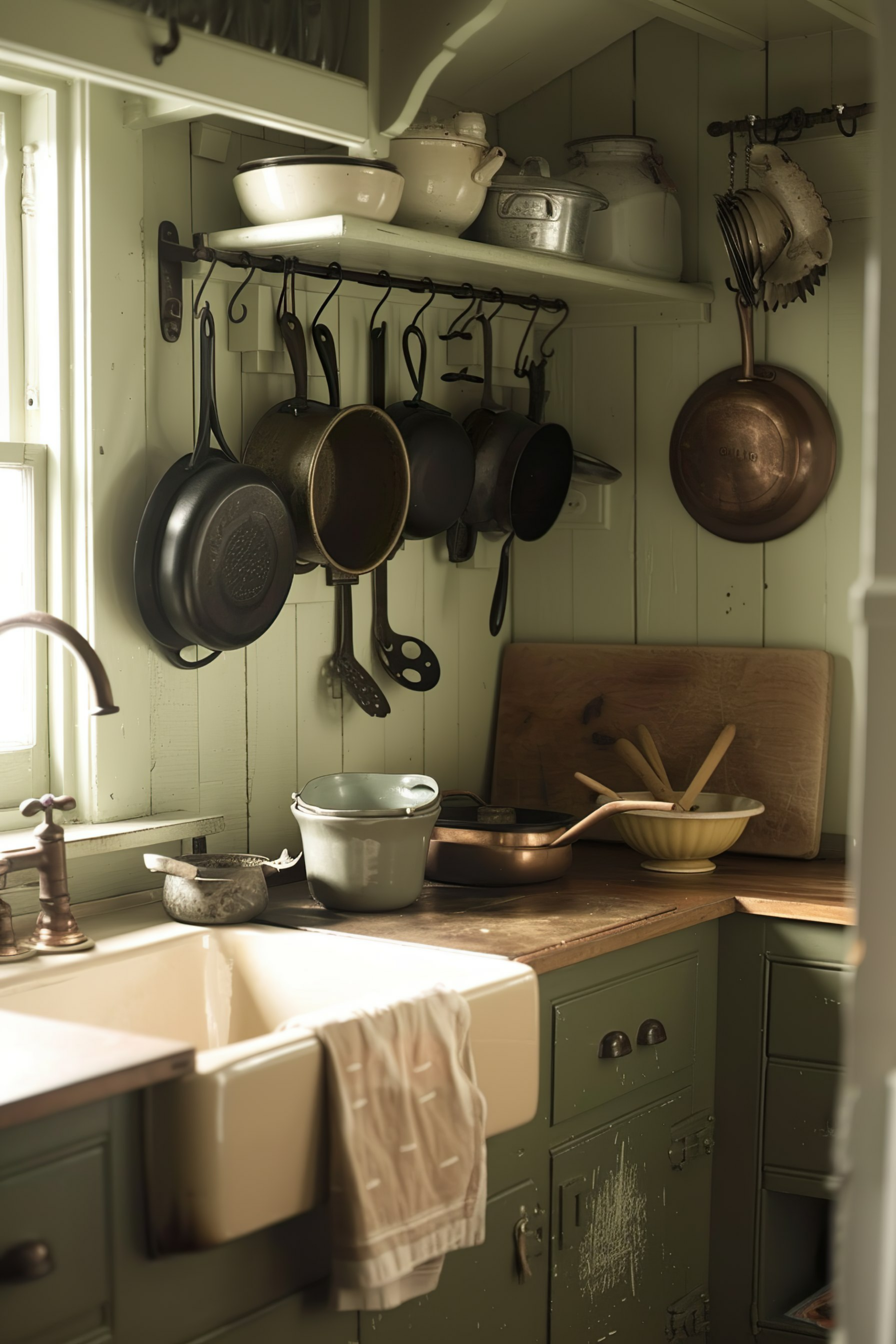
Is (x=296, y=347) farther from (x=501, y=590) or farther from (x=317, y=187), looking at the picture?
(x=501, y=590)

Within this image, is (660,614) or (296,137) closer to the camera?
(296,137)

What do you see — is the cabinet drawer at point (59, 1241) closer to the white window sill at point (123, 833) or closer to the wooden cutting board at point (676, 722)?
the white window sill at point (123, 833)

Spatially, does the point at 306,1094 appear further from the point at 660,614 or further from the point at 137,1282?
the point at 660,614

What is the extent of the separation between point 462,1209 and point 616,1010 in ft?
1.72

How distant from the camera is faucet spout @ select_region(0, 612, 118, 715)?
1896mm

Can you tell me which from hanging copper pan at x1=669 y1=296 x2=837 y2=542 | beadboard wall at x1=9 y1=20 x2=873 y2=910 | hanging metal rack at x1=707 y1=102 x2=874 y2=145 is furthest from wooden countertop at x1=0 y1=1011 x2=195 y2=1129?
hanging metal rack at x1=707 y1=102 x2=874 y2=145

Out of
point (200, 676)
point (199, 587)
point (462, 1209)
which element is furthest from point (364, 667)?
point (462, 1209)

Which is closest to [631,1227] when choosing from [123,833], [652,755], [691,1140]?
[691,1140]

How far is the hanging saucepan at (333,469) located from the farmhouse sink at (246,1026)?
0.63 m

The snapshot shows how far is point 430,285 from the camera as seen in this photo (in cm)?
255

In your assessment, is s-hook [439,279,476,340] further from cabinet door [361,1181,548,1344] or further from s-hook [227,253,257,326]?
cabinet door [361,1181,548,1344]

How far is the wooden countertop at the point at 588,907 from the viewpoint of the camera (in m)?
2.07

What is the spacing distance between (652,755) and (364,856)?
2.48 ft

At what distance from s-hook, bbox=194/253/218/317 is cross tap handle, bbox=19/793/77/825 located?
2.58 ft
